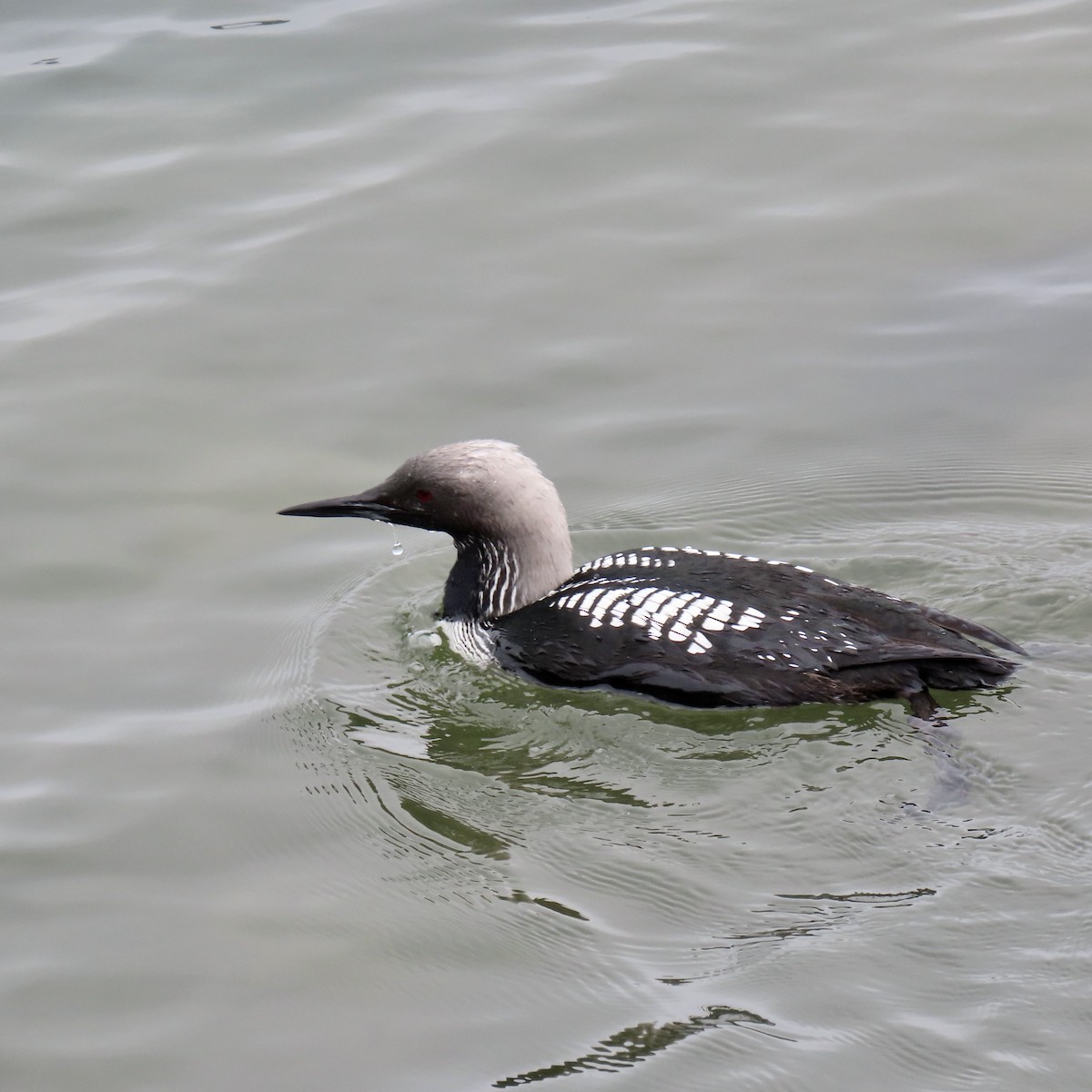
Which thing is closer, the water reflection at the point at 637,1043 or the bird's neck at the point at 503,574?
the water reflection at the point at 637,1043

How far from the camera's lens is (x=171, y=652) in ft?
17.7

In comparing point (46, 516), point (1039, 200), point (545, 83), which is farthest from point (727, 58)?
point (46, 516)

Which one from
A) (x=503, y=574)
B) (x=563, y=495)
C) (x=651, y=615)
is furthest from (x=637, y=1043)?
(x=563, y=495)

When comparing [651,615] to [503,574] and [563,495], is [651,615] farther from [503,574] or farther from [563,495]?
[563,495]

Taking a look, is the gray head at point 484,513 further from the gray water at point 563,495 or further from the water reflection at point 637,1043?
the water reflection at point 637,1043

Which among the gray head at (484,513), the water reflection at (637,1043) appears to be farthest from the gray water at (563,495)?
the gray head at (484,513)

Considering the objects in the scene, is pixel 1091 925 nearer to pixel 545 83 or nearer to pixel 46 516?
pixel 46 516

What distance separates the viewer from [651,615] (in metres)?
4.93

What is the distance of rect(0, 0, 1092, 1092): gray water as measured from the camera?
3730mm

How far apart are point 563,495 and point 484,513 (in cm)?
75

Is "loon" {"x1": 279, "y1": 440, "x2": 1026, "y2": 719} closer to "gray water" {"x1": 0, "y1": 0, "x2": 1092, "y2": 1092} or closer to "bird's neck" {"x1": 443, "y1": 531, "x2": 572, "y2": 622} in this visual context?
"bird's neck" {"x1": 443, "y1": 531, "x2": 572, "y2": 622}

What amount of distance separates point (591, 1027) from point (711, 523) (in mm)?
2637

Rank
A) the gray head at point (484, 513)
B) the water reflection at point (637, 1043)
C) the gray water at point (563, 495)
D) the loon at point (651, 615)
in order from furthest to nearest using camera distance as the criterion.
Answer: the gray head at point (484, 513) < the loon at point (651, 615) < the gray water at point (563, 495) < the water reflection at point (637, 1043)

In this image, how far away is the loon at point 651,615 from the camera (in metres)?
4.75
